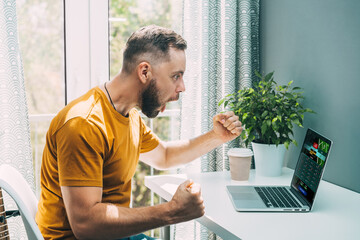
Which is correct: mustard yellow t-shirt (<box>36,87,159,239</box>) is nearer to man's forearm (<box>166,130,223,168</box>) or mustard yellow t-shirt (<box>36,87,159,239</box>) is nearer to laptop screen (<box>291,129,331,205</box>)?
man's forearm (<box>166,130,223,168</box>)

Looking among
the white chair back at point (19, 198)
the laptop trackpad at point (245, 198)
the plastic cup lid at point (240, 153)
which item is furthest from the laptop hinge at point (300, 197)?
the white chair back at point (19, 198)

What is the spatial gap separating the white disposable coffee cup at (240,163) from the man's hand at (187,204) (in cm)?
53

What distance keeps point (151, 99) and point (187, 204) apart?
1.47 ft

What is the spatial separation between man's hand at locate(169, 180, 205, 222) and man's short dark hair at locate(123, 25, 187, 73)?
19.3 inches

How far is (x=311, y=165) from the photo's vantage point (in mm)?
1385

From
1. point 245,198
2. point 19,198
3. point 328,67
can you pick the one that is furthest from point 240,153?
point 19,198

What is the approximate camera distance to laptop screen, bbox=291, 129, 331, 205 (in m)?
1.29

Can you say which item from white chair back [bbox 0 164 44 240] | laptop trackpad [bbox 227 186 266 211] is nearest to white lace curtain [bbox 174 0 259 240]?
laptop trackpad [bbox 227 186 266 211]

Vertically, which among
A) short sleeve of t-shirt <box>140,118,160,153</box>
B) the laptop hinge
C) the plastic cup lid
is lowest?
the laptop hinge

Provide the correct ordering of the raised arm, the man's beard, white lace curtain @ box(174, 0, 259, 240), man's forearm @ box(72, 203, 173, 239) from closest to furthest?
man's forearm @ box(72, 203, 173, 239), the man's beard, the raised arm, white lace curtain @ box(174, 0, 259, 240)

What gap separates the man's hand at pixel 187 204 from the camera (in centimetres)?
115

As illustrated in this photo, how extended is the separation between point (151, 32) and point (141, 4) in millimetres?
1053

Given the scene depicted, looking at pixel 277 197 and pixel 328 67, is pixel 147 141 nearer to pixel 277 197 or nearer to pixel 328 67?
pixel 277 197

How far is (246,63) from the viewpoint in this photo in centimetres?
218
